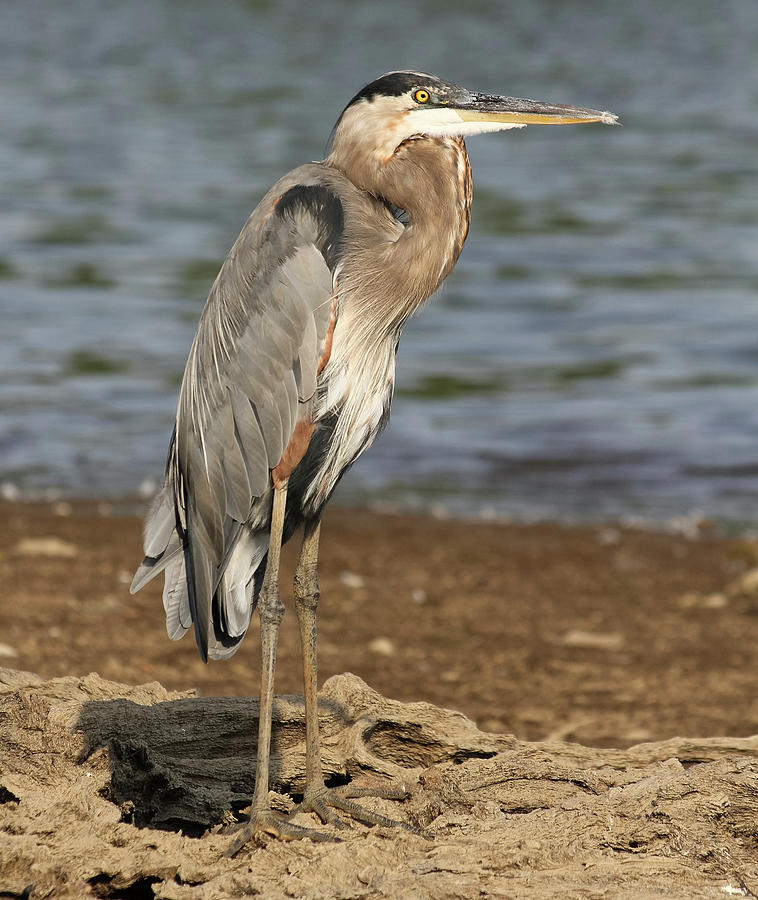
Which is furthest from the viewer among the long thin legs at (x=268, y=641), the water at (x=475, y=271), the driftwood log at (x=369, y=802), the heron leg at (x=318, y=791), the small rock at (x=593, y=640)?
the water at (x=475, y=271)

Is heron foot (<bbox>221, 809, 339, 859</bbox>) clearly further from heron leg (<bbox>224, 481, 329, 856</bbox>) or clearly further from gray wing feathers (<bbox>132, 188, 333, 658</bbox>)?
gray wing feathers (<bbox>132, 188, 333, 658</bbox>)

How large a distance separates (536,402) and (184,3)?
36.3 m

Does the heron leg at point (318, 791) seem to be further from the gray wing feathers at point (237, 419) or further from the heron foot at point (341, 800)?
the gray wing feathers at point (237, 419)

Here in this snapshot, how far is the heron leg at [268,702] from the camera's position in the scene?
3.72m

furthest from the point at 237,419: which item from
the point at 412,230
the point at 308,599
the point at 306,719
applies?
the point at 306,719

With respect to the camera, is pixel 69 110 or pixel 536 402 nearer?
pixel 536 402

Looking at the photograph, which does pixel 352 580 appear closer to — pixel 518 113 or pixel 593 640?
pixel 593 640

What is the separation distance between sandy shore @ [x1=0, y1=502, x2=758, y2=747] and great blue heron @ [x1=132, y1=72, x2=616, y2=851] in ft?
6.03

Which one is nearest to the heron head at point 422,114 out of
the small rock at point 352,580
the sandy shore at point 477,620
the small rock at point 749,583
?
the sandy shore at point 477,620

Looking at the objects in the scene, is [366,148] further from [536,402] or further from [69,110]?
[69,110]

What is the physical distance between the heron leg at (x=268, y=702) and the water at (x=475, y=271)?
5.03 metres

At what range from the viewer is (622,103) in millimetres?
28438

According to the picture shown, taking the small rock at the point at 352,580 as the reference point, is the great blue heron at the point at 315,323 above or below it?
above

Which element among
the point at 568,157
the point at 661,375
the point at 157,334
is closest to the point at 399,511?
the point at 661,375
